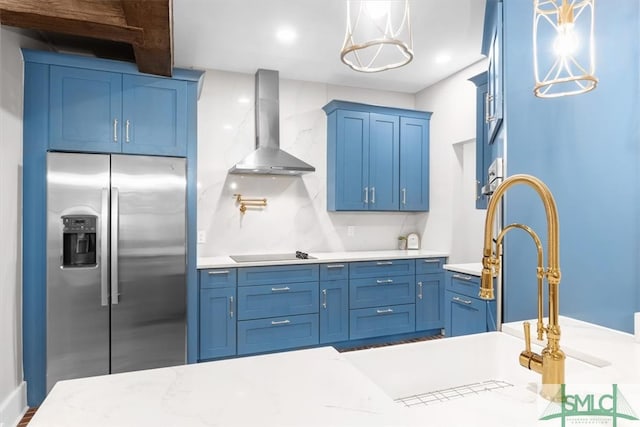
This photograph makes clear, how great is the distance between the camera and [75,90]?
2693mm

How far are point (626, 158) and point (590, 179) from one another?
0.14 meters

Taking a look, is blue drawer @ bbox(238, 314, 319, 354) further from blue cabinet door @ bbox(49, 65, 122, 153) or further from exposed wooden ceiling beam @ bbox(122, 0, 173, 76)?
exposed wooden ceiling beam @ bbox(122, 0, 173, 76)

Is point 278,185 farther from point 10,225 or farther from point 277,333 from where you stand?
point 10,225

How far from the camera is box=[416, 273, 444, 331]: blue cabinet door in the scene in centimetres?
400

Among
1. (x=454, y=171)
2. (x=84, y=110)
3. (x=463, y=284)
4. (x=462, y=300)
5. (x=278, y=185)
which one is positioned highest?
(x=84, y=110)

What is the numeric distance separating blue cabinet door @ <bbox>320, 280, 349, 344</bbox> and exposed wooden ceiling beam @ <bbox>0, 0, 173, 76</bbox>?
2454 millimetres

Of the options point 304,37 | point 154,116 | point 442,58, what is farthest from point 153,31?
Answer: point 442,58

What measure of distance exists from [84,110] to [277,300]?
217 centimetres

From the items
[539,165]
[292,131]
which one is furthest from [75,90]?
[539,165]

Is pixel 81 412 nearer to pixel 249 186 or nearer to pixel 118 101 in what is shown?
pixel 118 101

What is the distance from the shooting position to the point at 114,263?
265 centimetres

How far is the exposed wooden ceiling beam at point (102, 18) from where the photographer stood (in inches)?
79.7

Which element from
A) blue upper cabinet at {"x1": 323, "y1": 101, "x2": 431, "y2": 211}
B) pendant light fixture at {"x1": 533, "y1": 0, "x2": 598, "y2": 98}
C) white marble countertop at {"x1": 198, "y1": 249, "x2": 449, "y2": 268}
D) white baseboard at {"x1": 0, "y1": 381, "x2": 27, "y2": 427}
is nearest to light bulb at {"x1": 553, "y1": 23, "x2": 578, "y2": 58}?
pendant light fixture at {"x1": 533, "y1": 0, "x2": 598, "y2": 98}

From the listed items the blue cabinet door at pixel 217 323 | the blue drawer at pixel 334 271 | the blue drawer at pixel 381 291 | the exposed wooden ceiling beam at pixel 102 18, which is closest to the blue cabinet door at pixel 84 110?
the exposed wooden ceiling beam at pixel 102 18
